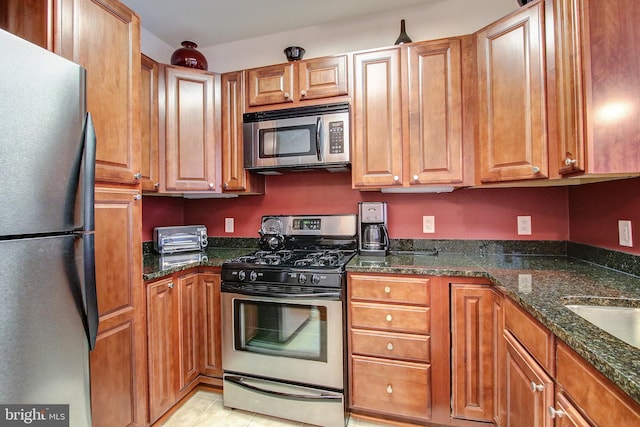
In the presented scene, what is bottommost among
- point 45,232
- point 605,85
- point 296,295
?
point 296,295

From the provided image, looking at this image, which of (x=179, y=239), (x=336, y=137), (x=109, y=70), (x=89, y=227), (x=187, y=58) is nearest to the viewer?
(x=89, y=227)

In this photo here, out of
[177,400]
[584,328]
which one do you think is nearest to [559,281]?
[584,328]

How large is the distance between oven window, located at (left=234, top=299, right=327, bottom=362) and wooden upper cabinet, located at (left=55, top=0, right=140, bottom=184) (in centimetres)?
103

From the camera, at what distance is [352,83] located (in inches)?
77.4

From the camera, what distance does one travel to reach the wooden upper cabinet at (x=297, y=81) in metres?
2.00

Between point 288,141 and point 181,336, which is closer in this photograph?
point 181,336

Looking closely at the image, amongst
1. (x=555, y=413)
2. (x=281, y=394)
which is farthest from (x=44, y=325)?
(x=555, y=413)

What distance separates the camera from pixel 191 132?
2154 mm

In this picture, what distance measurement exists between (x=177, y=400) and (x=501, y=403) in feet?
6.07

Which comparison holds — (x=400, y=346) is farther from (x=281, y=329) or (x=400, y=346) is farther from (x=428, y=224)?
(x=428, y=224)

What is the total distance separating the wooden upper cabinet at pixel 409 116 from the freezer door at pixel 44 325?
1536mm

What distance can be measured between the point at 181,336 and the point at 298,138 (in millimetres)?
1522

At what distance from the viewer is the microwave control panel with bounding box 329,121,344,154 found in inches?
77.6

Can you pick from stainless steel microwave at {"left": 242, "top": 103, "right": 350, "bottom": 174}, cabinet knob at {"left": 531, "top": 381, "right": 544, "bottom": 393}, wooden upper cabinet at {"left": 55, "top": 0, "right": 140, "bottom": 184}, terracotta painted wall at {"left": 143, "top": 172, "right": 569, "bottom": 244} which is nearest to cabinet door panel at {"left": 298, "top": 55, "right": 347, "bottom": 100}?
stainless steel microwave at {"left": 242, "top": 103, "right": 350, "bottom": 174}
